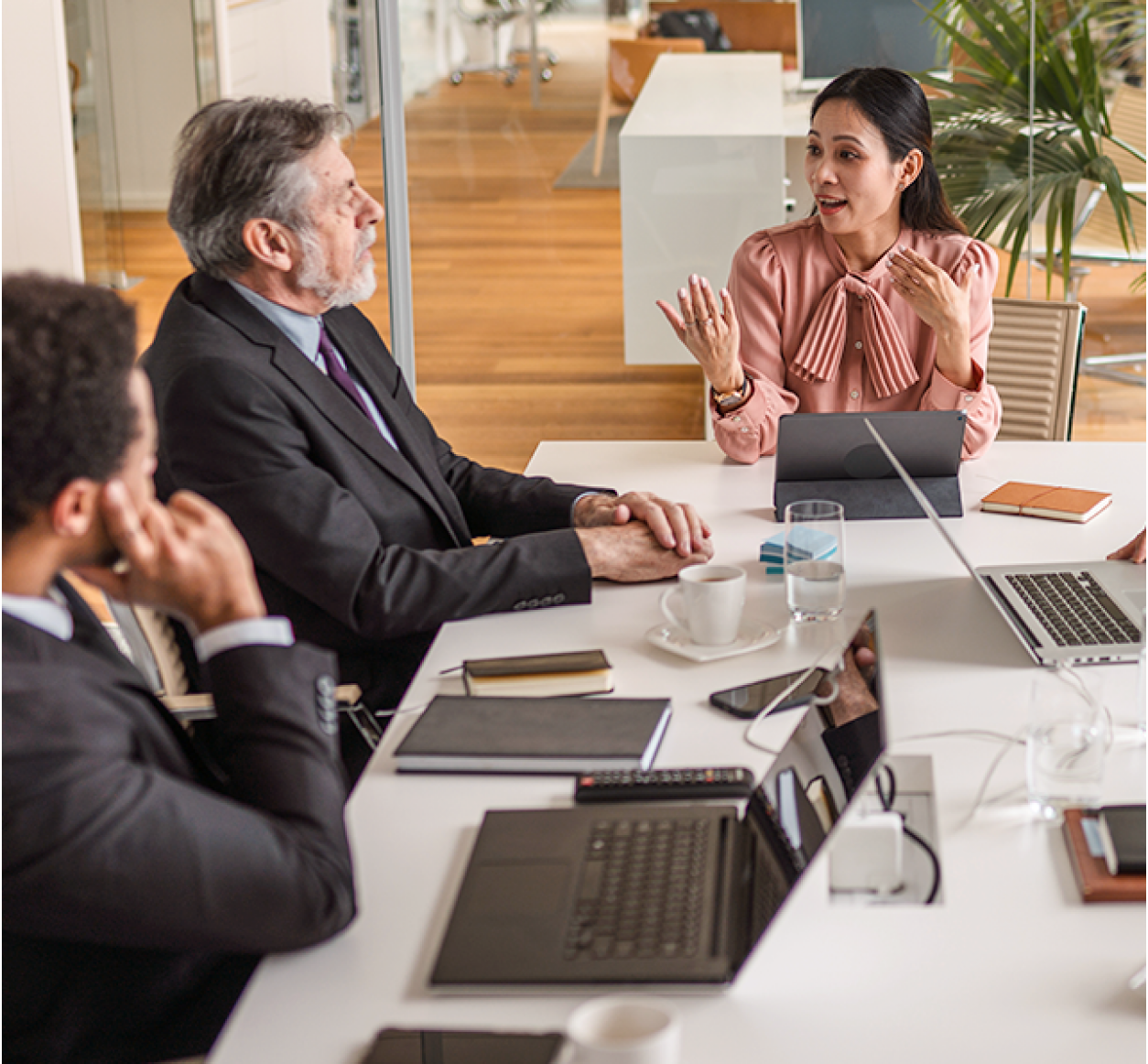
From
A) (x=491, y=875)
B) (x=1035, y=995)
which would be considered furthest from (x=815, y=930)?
(x=491, y=875)

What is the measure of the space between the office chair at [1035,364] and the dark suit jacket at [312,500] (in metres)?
1.48

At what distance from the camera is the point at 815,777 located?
1.19 m

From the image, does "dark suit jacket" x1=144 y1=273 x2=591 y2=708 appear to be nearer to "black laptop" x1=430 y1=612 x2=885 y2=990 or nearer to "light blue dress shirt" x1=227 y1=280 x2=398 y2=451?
"light blue dress shirt" x1=227 y1=280 x2=398 y2=451

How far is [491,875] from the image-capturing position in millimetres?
1167

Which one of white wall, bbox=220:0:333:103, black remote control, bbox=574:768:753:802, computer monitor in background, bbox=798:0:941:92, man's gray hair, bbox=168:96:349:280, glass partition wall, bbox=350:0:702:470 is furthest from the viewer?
white wall, bbox=220:0:333:103

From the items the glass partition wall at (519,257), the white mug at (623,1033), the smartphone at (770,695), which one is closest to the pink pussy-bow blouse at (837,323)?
the smartphone at (770,695)

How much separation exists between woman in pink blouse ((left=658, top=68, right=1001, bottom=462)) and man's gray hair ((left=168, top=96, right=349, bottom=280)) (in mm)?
839

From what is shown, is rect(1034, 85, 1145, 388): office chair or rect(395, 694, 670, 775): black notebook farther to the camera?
rect(1034, 85, 1145, 388): office chair

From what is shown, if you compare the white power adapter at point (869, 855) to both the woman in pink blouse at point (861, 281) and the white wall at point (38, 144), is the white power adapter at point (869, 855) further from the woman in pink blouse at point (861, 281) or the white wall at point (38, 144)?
the white wall at point (38, 144)

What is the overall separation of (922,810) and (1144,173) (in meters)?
3.12

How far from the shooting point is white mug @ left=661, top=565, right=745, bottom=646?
1.60 meters

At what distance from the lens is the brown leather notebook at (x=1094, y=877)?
3.61ft

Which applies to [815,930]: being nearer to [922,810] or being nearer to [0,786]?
[922,810]

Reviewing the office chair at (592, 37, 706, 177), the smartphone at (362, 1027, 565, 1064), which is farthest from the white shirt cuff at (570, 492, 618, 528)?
the office chair at (592, 37, 706, 177)
